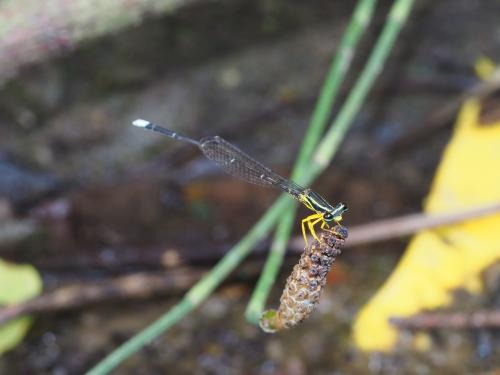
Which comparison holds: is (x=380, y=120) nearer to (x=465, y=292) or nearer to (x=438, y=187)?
(x=438, y=187)

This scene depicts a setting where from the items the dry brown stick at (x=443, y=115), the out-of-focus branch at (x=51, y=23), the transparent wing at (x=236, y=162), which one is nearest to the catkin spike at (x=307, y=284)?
the transparent wing at (x=236, y=162)

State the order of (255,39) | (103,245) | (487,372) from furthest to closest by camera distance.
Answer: (255,39) → (103,245) → (487,372)

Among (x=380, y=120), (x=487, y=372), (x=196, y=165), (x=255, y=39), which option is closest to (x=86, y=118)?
(x=196, y=165)

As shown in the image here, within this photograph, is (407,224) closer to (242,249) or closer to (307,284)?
(242,249)

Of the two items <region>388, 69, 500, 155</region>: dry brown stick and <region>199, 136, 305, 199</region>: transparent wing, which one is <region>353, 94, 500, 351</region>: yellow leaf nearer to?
<region>388, 69, 500, 155</region>: dry brown stick

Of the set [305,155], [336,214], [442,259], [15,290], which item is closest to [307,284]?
[336,214]
